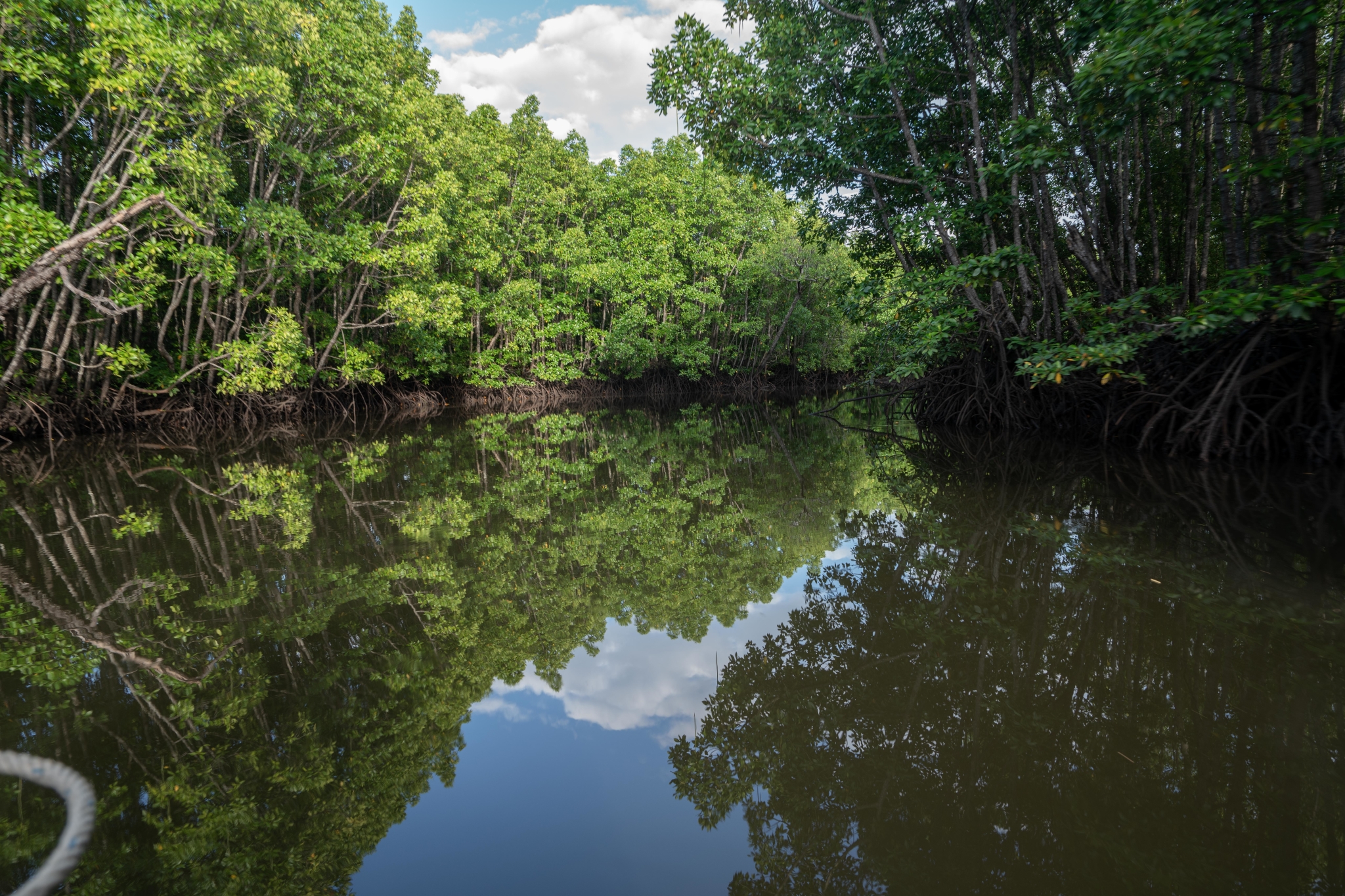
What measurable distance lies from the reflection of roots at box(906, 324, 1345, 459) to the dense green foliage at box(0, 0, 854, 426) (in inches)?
329

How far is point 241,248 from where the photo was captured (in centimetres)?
1023

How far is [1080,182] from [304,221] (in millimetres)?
11443

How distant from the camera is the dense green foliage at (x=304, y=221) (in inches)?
297

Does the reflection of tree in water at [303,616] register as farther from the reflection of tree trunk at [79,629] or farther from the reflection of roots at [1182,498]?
the reflection of roots at [1182,498]

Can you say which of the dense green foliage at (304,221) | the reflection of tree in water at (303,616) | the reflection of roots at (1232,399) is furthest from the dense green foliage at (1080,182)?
the dense green foliage at (304,221)

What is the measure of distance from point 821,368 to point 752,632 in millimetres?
24412

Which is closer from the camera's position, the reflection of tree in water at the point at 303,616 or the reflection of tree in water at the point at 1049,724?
the reflection of tree in water at the point at 1049,724

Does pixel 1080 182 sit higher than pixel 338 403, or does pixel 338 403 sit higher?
pixel 1080 182

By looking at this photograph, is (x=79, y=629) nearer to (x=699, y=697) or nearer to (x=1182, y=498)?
(x=699, y=697)

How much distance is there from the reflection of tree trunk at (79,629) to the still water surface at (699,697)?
19mm

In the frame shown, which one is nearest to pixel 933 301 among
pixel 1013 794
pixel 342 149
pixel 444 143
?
pixel 1013 794

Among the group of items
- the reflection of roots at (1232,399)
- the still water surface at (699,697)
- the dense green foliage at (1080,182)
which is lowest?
the still water surface at (699,697)

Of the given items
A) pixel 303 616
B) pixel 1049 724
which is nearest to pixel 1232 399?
pixel 1049 724

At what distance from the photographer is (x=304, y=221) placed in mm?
10148
